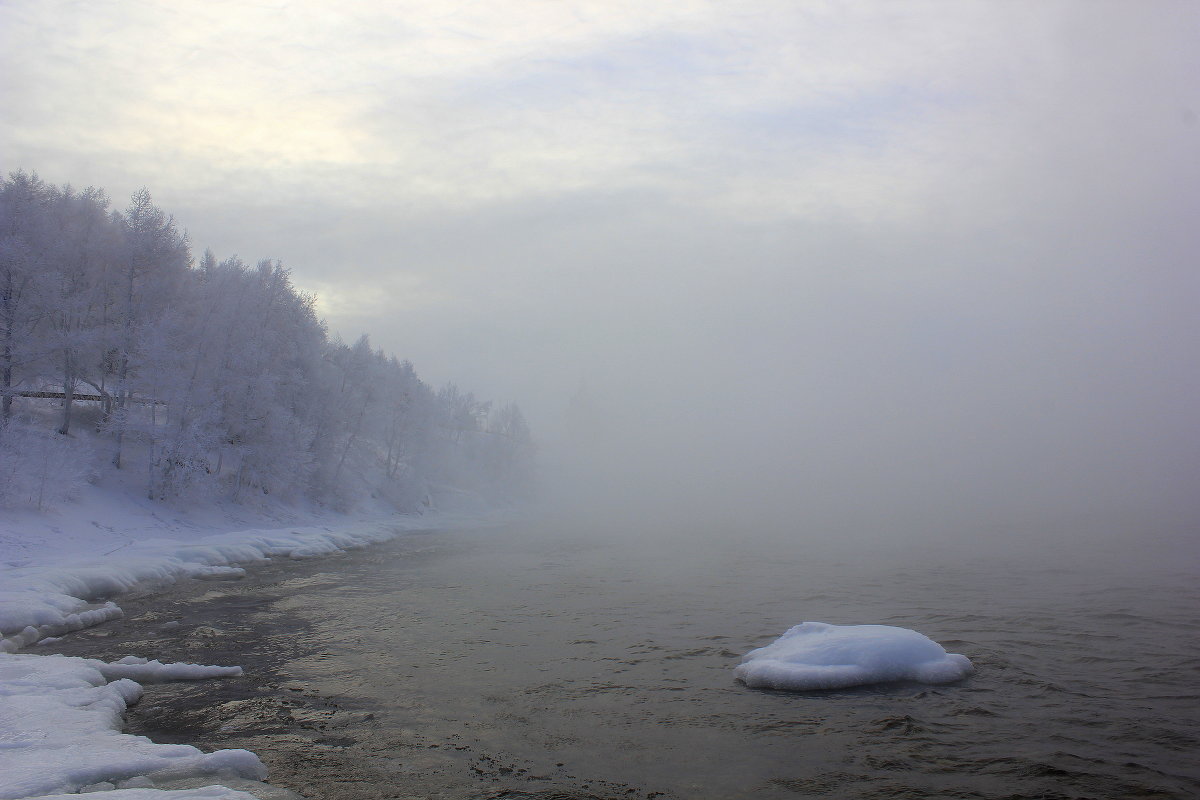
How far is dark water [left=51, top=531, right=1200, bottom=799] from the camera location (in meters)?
8.48

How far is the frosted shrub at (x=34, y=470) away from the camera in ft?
88.0

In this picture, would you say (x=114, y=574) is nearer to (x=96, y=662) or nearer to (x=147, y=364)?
(x=96, y=662)

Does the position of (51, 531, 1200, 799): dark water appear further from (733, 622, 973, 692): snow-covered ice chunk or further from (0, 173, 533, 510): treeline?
(0, 173, 533, 510): treeline

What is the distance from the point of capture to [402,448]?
3073 inches

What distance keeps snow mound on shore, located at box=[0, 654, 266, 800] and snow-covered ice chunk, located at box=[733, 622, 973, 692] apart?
8339 millimetres

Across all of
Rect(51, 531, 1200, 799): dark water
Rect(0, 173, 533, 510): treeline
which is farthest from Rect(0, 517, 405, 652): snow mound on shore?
Rect(0, 173, 533, 510): treeline

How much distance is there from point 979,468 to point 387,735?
622ft

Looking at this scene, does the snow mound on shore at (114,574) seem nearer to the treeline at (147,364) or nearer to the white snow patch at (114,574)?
the white snow patch at (114,574)

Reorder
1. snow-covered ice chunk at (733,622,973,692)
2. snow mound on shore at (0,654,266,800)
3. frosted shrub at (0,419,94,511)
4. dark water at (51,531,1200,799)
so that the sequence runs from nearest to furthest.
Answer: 1. snow mound on shore at (0,654,266,800)
2. dark water at (51,531,1200,799)
3. snow-covered ice chunk at (733,622,973,692)
4. frosted shrub at (0,419,94,511)

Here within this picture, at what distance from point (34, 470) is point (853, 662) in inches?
1250

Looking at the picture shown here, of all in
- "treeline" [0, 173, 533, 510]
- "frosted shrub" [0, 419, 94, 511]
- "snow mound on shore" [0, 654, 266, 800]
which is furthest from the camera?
"treeline" [0, 173, 533, 510]

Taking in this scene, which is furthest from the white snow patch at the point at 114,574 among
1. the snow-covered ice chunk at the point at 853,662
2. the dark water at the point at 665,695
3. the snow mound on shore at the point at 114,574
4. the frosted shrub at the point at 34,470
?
the snow-covered ice chunk at the point at 853,662

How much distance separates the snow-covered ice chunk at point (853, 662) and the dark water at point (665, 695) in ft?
1.23

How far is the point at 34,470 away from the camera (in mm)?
27938
